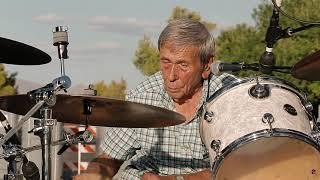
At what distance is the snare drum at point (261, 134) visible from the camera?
3598mm

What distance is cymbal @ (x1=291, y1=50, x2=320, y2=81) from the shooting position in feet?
12.5

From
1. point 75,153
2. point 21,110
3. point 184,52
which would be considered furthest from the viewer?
point 75,153

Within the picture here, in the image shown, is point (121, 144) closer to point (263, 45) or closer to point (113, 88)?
point (263, 45)

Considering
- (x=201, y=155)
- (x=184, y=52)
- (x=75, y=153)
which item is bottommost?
(x=75, y=153)

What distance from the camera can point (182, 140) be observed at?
443cm

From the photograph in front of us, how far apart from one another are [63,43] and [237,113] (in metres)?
0.89

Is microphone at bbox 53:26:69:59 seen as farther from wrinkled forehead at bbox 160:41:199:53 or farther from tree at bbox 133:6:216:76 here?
tree at bbox 133:6:216:76

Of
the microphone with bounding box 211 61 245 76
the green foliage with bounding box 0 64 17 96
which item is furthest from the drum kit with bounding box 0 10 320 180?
the green foliage with bounding box 0 64 17 96

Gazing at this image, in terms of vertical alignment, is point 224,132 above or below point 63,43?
below

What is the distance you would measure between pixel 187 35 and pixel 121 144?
74cm

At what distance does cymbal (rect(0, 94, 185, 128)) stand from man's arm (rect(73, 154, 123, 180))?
0.31m

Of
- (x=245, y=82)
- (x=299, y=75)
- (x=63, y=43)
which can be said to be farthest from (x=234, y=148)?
(x=63, y=43)

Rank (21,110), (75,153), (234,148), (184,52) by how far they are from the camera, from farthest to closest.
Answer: (75,153)
(184,52)
(21,110)
(234,148)

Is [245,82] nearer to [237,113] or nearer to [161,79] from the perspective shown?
[237,113]
